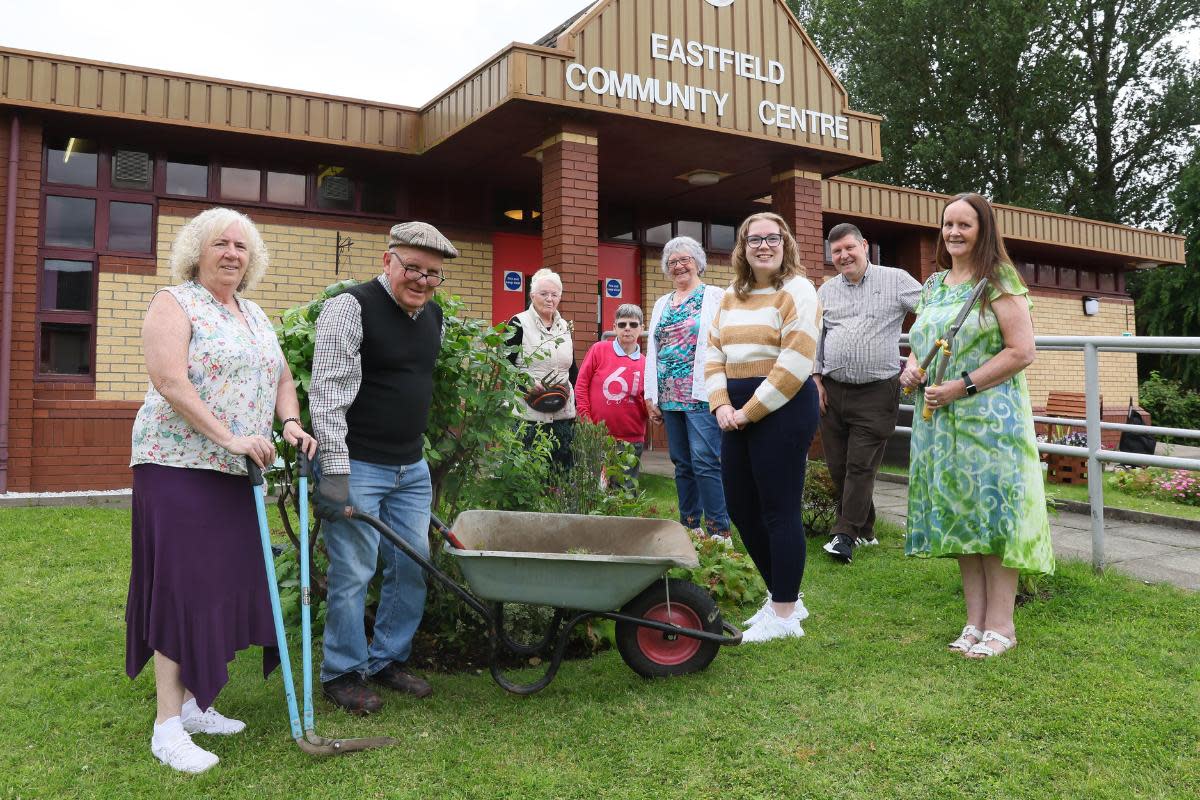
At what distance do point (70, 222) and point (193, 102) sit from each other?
164 cm

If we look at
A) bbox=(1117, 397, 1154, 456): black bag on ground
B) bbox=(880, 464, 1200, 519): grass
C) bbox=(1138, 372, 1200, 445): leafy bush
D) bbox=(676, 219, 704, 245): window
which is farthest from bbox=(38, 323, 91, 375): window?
bbox=(1138, 372, 1200, 445): leafy bush

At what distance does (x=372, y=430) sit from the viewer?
3203mm

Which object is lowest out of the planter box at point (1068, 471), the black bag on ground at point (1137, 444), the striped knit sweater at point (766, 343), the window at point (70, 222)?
the planter box at point (1068, 471)

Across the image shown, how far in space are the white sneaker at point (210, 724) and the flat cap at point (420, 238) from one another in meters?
1.77

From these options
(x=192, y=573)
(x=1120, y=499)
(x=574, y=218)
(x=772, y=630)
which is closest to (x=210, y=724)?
(x=192, y=573)

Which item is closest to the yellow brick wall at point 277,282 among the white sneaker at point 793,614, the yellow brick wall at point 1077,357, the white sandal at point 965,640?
the white sneaker at point 793,614

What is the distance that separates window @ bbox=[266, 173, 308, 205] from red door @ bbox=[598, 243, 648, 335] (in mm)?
3548

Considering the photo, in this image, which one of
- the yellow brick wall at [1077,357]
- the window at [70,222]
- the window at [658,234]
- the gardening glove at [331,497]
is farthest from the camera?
the yellow brick wall at [1077,357]

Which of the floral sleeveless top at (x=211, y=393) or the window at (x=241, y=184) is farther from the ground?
the window at (x=241, y=184)

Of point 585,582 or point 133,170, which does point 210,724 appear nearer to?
point 585,582

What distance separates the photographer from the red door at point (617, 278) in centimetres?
1086

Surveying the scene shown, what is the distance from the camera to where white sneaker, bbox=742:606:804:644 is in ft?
12.5

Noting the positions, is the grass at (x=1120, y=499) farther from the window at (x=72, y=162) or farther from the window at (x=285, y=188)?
the window at (x=72, y=162)

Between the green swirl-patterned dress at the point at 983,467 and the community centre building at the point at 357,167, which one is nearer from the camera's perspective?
the green swirl-patterned dress at the point at 983,467
